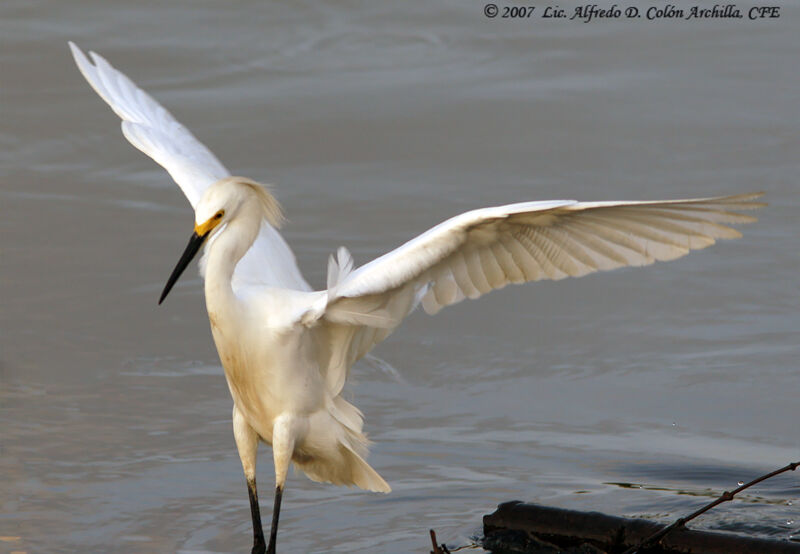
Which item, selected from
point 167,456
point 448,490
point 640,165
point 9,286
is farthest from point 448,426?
point 640,165

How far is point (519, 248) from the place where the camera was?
4371mm

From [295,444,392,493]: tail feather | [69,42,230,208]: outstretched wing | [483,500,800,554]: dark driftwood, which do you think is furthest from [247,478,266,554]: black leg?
[69,42,230,208]: outstretched wing

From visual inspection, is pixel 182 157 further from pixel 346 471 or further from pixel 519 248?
pixel 519 248

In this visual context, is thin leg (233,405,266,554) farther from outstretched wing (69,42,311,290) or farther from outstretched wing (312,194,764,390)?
outstretched wing (312,194,764,390)

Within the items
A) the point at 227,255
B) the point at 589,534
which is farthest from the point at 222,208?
the point at 589,534

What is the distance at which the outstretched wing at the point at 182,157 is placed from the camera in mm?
5305

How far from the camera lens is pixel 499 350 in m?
6.46

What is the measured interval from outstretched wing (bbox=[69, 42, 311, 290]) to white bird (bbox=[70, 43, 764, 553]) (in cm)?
1

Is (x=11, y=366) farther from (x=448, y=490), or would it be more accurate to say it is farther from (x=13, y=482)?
(x=448, y=490)

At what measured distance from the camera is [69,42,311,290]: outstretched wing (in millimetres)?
5305

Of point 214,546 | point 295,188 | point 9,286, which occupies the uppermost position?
point 295,188

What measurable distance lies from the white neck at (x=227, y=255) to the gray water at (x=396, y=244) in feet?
2.62

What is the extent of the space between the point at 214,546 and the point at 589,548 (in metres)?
1.26

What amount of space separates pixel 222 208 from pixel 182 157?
1086 mm
